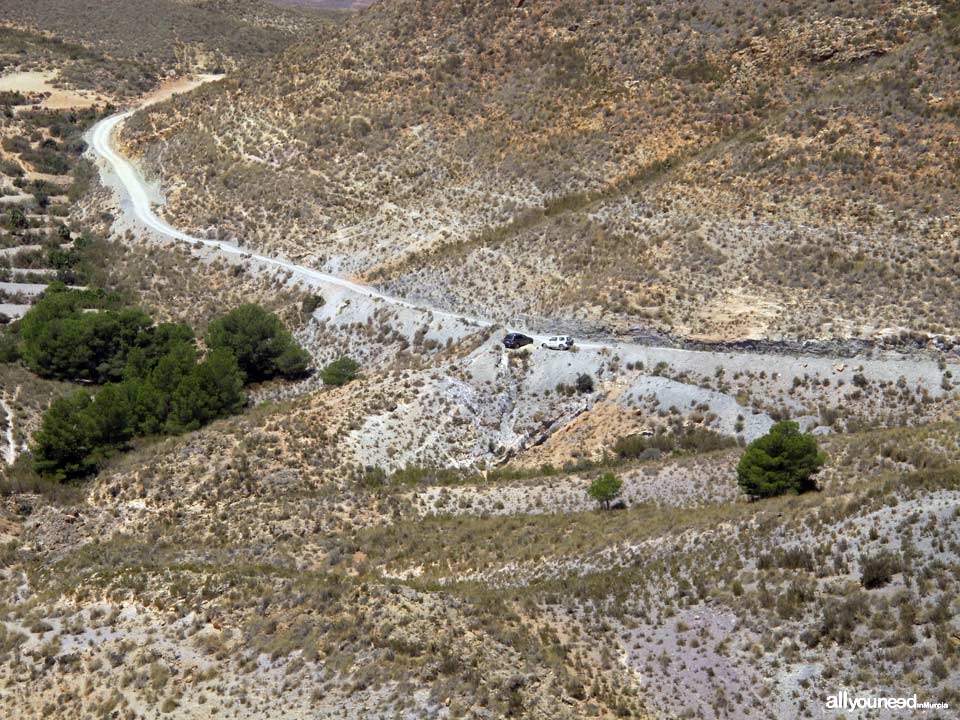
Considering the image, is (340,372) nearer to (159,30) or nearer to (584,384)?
(584,384)

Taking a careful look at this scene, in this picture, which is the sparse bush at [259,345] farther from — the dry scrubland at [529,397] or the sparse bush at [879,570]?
the sparse bush at [879,570]

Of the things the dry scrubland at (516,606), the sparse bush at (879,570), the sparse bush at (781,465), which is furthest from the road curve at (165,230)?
the sparse bush at (879,570)

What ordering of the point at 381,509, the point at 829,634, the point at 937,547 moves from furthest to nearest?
the point at 381,509
the point at 937,547
the point at 829,634

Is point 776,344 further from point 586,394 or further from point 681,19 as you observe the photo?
point 681,19

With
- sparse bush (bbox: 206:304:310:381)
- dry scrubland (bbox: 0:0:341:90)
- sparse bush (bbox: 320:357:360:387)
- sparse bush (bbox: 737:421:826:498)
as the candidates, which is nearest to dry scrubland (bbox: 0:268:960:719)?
sparse bush (bbox: 737:421:826:498)

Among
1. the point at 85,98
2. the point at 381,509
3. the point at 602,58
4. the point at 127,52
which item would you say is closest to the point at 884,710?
the point at 381,509
